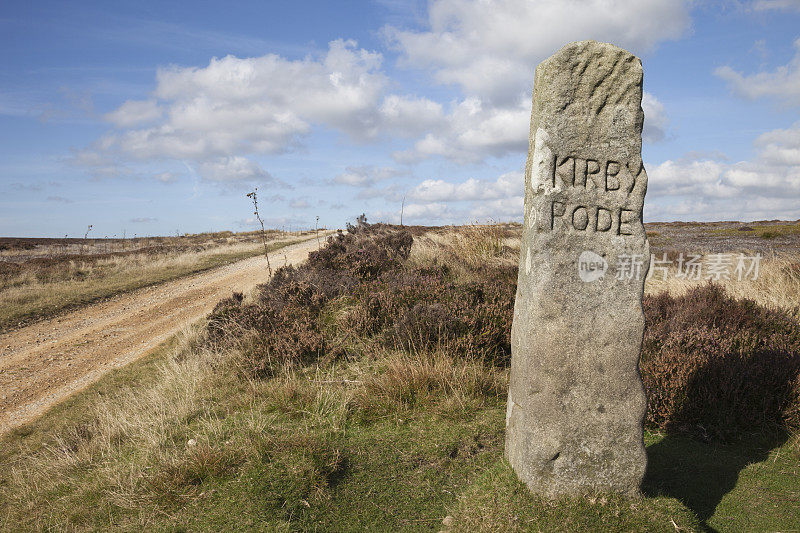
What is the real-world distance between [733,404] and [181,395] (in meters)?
6.59

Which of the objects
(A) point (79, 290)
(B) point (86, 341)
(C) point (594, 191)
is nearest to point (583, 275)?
(C) point (594, 191)

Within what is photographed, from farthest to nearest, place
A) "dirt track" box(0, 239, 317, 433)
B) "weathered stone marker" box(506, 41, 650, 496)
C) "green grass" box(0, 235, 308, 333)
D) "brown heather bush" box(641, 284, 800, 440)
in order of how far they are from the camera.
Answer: "green grass" box(0, 235, 308, 333) < "dirt track" box(0, 239, 317, 433) < "brown heather bush" box(641, 284, 800, 440) < "weathered stone marker" box(506, 41, 650, 496)

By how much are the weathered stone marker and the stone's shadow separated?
699 mm

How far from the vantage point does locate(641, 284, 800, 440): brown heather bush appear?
4.83 metres

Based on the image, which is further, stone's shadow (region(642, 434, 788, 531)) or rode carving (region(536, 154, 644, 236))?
stone's shadow (region(642, 434, 788, 531))

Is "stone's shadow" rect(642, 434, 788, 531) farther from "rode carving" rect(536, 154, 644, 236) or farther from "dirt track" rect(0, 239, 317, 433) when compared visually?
"dirt track" rect(0, 239, 317, 433)

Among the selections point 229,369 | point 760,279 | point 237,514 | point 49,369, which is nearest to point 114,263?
point 49,369

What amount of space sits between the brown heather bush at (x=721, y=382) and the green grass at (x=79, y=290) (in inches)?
539

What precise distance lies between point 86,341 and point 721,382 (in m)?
11.7

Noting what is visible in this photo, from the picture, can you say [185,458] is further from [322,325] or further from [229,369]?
[322,325]

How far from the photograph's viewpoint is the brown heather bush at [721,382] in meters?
4.83

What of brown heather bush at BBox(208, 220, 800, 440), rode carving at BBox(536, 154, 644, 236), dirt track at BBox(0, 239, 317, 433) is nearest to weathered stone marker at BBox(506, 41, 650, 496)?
rode carving at BBox(536, 154, 644, 236)

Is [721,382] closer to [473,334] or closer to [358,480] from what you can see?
[473,334]

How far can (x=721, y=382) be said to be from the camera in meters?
4.93
